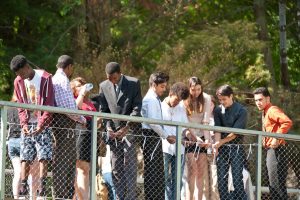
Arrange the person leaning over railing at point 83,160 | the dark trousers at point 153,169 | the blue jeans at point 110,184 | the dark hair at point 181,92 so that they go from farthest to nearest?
the dark hair at point 181,92, the dark trousers at point 153,169, the blue jeans at point 110,184, the person leaning over railing at point 83,160

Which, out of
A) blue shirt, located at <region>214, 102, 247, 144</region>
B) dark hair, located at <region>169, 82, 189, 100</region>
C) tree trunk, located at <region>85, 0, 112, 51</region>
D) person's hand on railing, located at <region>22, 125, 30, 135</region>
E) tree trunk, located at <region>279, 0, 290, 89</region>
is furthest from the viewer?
tree trunk, located at <region>279, 0, 290, 89</region>

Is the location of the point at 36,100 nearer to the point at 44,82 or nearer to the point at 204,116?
the point at 44,82

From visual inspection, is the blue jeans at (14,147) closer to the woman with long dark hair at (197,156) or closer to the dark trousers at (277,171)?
the woman with long dark hair at (197,156)

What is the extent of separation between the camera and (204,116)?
1895 centimetres

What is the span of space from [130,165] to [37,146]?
1.41 m

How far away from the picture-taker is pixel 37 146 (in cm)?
1719

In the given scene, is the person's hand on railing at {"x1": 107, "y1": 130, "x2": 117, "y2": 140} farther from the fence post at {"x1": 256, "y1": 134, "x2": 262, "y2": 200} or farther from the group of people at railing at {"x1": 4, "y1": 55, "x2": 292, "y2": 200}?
the fence post at {"x1": 256, "y1": 134, "x2": 262, "y2": 200}

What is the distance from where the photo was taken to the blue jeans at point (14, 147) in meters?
17.5

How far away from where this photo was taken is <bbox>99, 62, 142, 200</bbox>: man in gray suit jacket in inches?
705

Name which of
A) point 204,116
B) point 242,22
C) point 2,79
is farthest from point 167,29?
point 204,116

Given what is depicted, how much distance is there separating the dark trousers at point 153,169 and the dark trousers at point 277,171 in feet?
6.24

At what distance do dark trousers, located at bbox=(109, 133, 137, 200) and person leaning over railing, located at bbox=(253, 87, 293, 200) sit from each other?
232 centimetres

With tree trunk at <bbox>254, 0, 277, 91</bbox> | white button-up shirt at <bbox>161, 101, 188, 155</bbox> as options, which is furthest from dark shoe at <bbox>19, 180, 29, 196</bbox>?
tree trunk at <bbox>254, 0, 277, 91</bbox>

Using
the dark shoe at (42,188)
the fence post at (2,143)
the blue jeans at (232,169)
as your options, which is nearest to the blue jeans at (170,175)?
the blue jeans at (232,169)
